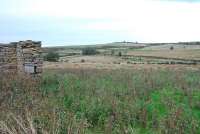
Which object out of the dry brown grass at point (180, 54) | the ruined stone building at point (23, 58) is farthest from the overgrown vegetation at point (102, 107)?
the dry brown grass at point (180, 54)

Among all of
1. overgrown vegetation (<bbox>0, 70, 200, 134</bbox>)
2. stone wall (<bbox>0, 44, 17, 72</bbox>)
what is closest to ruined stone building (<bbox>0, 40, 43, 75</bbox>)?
stone wall (<bbox>0, 44, 17, 72</bbox>)

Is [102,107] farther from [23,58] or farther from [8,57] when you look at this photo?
[8,57]

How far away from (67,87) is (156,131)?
586 cm

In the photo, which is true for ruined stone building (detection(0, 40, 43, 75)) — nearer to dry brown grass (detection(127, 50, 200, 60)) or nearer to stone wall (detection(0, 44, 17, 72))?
stone wall (detection(0, 44, 17, 72))

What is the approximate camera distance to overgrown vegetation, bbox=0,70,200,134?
7413 mm

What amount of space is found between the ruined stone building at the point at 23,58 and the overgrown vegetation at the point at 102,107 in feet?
2.35

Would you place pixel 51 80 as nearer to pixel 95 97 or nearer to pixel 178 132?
pixel 95 97

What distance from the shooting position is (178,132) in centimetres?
843

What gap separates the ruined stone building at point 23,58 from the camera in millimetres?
16781

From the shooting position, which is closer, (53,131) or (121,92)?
(53,131)

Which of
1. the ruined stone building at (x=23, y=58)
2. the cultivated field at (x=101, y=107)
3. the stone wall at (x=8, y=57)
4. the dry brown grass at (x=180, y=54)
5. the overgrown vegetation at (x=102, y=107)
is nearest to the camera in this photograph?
the cultivated field at (x=101, y=107)

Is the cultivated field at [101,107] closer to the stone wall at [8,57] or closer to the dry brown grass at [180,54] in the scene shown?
the stone wall at [8,57]

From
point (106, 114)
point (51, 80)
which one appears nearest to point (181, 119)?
point (106, 114)

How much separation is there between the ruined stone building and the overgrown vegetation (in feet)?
2.35
